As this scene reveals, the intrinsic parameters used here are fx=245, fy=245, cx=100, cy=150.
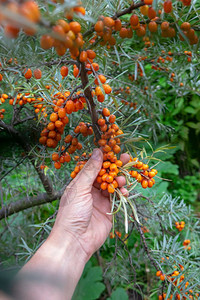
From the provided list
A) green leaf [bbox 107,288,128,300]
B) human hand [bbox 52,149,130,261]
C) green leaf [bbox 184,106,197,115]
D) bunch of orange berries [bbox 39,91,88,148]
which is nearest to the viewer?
bunch of orange berries [bbox 39,91,88,148]

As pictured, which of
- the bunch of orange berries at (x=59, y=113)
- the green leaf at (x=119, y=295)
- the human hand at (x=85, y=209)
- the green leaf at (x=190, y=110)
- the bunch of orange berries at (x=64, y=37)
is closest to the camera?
the bunch of orange berries at (x=64, y=37)

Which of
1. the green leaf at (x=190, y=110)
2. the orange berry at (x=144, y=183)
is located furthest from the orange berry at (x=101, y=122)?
the green leaf at (x=190, y=110)

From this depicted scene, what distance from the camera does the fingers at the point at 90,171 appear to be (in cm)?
67

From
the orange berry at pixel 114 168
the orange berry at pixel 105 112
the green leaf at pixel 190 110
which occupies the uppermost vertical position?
the orange berry at pixel 105 112

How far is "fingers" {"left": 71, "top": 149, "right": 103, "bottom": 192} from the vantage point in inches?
26.2

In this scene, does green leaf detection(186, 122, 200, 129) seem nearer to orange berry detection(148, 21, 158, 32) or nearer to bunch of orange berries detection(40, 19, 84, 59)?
orange berry detection(148, 21, 158, 32)

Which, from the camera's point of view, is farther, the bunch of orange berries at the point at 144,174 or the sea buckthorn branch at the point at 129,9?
the bunch of orange berries at the point at 144,174

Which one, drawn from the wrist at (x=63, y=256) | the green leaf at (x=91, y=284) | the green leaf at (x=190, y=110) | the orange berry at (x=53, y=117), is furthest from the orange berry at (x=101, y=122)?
the green leaf at (x=190, y=110)

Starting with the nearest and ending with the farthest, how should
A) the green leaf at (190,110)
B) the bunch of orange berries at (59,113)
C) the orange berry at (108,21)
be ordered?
1. the orange berry at (108,21)
2. the bunch of orange berries at (59,113)
3. the green leaf at (190,110)

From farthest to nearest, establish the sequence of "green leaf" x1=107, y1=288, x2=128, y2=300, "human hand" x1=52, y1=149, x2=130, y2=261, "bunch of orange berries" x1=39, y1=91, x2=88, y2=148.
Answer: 1. "green leaf" x1=107, y1=288, x2=128, y2=300
2. "human hand" x1=52, y1=149, x2=130, y2=261
3. "bunch of orange berries" x1=39, y1=91, x2=88, y2=148

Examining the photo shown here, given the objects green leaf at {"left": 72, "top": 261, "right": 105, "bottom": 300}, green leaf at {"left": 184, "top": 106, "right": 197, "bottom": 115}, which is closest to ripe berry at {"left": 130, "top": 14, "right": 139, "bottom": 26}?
green leaf at {"left": 72, "top": 261, "right": 105, "bottom": 300}

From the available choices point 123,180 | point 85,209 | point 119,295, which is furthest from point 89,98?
point 119,295

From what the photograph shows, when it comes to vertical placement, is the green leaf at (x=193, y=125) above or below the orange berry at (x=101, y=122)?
below

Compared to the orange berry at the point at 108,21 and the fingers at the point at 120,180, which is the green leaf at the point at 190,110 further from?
the orange berry at the point at 108,21
